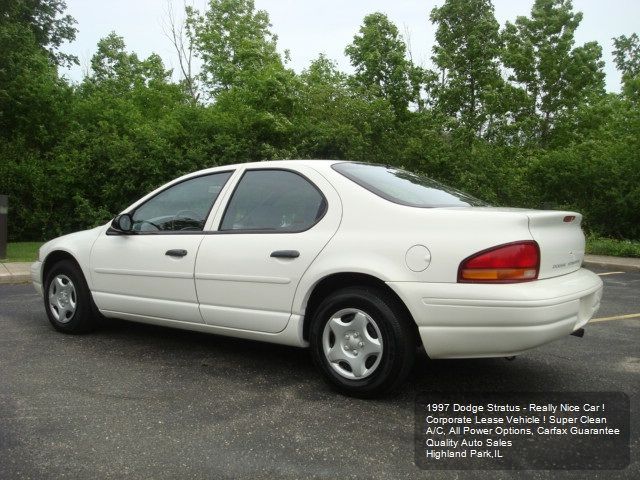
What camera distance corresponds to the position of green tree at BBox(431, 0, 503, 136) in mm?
26031

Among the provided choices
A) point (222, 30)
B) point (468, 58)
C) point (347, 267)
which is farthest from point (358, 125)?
point (222, 30)

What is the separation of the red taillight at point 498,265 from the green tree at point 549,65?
25.5 meters

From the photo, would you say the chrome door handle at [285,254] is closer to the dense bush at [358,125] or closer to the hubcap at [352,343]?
the hubcap at [352,343]

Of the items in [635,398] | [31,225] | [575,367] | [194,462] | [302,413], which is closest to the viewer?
[194,462]

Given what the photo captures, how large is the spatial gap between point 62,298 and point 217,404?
2.57 m

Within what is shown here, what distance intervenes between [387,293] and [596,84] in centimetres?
2860

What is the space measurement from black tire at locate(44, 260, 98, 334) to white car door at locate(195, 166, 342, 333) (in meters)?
1.48

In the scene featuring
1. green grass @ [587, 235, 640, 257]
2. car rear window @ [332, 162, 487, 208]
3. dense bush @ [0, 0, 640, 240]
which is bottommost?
green grass @ [587, 235, 640, 257]

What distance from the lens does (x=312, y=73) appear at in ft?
103

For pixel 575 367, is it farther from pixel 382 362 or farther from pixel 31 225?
pixel 31 225

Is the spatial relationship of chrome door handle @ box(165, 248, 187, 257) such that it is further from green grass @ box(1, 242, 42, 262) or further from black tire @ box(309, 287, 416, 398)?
green grass @ box(1, 242, 42, 262)

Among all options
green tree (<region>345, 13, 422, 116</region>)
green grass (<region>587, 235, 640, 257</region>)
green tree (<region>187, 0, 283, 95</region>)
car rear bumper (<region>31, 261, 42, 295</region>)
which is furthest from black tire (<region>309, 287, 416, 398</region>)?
green tree (<region>187, 0, 283, 95</region>)

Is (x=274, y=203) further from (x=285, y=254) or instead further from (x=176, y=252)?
(x=176, y=252)

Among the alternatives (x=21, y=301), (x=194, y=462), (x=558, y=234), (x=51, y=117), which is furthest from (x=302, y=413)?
(x=51, y=117)
